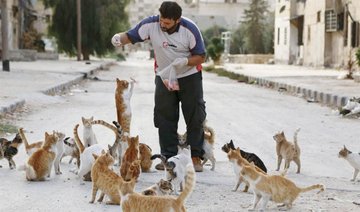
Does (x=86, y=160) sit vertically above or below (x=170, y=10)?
below

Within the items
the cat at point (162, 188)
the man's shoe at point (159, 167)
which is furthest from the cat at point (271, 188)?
the man's shoe at point (159, 167)

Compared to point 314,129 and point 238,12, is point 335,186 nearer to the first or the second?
point 314,129

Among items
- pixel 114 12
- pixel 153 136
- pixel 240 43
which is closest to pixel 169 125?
pixel 153 136

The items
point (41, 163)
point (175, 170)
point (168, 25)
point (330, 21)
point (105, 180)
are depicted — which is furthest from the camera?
point (330, 21)

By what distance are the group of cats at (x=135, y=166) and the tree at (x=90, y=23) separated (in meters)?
43.7

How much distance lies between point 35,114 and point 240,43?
2937 inches

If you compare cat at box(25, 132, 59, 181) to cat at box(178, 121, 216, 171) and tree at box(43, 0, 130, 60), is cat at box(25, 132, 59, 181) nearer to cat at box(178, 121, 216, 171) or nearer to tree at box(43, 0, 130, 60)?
cat at box(178, 121, 216, 171)

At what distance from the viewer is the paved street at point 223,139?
6363mm

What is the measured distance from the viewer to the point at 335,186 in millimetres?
7223

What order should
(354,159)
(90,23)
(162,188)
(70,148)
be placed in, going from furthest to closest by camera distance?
(90,23)
(70,148)
(354,159)
(162,188)

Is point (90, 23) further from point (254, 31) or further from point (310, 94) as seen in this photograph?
point (310, 94)

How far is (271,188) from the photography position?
596 cm

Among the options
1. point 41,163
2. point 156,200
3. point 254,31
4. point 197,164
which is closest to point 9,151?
point 41,163

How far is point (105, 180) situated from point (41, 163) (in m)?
1.30
